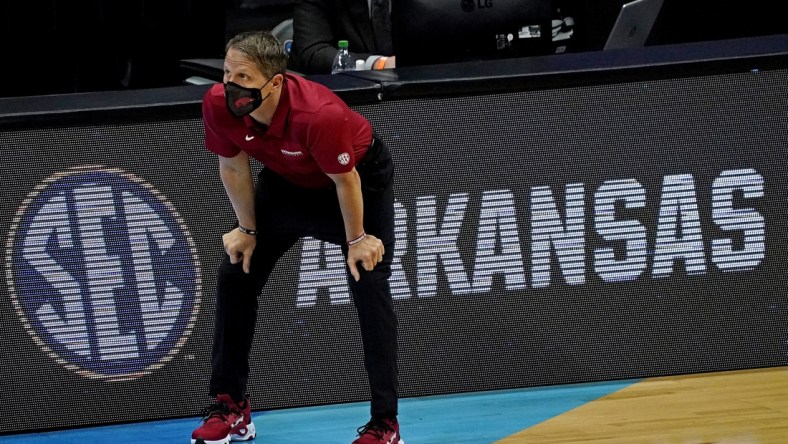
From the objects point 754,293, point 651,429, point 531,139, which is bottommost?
point 651,429

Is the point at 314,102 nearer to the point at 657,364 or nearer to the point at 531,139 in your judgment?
the point at 531,139

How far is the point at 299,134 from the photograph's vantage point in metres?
2.59

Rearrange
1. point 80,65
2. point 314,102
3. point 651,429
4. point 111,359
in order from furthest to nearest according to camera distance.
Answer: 1. point 80,65
2. point 111,359
3. point 651,429
4. point 314,102

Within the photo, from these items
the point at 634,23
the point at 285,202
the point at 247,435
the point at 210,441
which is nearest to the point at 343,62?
the point at 634,23

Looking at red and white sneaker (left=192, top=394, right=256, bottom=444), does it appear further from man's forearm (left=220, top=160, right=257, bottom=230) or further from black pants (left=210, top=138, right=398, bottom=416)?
man's forearm (left=220, top=160, right=257, bottom=230)

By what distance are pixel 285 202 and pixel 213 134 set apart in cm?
26

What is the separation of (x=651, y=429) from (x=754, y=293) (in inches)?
28.5

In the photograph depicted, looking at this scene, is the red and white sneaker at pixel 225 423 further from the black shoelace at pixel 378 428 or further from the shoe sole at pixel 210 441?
the black shoelace at pixel 378 428

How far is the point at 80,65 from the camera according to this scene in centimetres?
620

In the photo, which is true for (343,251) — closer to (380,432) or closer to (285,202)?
(285,202)

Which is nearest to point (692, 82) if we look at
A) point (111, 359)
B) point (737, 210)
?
point (737, 210)

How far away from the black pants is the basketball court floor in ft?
0.87

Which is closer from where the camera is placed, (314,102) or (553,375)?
(314,102)

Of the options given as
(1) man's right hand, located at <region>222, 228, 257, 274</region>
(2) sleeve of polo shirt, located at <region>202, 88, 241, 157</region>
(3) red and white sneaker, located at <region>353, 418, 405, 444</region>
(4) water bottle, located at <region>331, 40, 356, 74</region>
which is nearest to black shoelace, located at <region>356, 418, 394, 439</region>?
(3) red and white sneaker, located at <region>353, 418, 405, 444</region>
